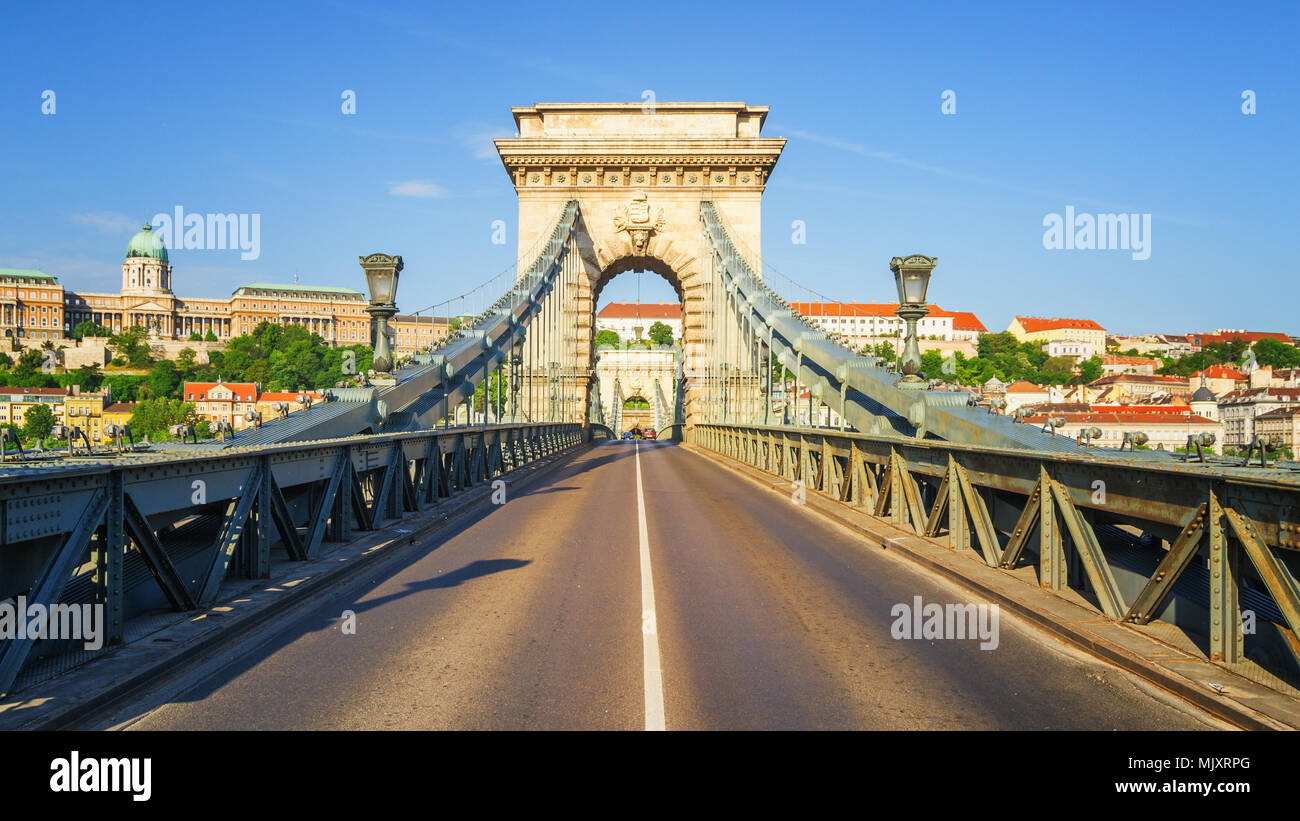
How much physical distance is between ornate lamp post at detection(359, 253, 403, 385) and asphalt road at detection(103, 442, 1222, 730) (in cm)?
427

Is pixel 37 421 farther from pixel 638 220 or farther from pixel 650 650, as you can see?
pixel 650 650

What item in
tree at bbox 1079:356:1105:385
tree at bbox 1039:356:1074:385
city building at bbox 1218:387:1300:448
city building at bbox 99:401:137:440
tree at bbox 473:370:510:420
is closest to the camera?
tree at bbox 473:370:510:420

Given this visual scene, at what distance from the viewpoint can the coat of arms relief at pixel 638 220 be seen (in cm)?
4750

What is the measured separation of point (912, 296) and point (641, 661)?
9891 mm

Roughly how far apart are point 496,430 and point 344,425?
10.7 m

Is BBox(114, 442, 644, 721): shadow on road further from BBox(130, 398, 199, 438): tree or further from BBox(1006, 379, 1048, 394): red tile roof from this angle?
BBox(1006, 379, 1048, 394): red tile roof

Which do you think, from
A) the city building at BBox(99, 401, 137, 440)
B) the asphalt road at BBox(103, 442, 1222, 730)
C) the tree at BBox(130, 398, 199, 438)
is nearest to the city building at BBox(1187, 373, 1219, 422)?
the asphalt road at BBox(103, 442, 1222, 730)

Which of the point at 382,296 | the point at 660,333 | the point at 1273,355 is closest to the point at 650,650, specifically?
the point at 382,296

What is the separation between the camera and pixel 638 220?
1871 inches

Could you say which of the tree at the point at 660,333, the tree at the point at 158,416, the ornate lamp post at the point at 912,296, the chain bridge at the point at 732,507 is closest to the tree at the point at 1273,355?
the tree at the point at 660,333

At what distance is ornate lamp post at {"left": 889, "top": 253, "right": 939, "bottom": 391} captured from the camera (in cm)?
1454

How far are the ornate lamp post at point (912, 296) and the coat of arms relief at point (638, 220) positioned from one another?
33.6m
